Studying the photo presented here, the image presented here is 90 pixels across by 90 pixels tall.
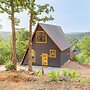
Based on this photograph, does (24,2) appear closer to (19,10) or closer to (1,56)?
(19,10)

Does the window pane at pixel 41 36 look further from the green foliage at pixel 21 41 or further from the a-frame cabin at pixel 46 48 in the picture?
the green foliage at pixel 21 41

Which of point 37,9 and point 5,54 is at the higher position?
point 37,9

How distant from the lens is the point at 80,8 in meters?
28.8

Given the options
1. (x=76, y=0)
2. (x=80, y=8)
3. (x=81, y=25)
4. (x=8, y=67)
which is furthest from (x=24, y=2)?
(x=81, y=25)

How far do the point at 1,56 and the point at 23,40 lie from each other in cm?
343

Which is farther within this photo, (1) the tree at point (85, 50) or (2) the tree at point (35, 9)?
(1) the tree at point (85, 50)

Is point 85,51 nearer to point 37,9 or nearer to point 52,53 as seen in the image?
point 52,53

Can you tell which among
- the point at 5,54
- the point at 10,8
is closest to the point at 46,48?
the point at 5,54

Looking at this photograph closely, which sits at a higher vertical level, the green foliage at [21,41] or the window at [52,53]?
the green foliage at [21,41]

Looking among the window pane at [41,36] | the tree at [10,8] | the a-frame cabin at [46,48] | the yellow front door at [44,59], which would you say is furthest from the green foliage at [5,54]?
the tree at [10,8]

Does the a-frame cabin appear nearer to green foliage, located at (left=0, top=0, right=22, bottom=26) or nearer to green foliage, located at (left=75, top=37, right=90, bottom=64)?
green foliage, located at (left=75, top=37, right=90, bottom=64)

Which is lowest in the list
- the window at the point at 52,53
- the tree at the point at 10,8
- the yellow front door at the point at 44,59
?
the yellow front door at the point at 44,59

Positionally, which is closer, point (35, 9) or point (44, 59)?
point (35, 9)

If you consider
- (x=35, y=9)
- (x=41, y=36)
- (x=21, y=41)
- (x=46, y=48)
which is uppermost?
(x=35, y=9)
